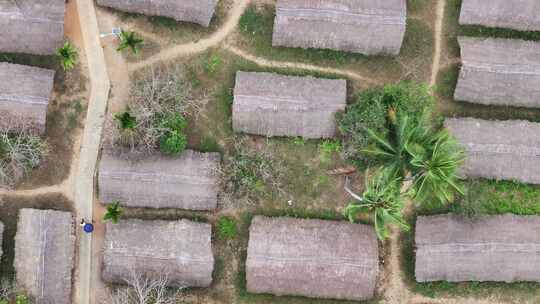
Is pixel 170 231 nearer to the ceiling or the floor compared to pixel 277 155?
nearer to the floor

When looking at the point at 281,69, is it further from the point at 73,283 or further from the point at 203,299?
the point at 73,283

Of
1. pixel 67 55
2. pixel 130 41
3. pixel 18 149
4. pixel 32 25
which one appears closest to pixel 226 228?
pixel 130 41

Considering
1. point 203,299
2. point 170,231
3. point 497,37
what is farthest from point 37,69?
point 497,37

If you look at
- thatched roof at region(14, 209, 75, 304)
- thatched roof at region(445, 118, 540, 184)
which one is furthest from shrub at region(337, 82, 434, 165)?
thatched roof at region(14, 209, 75, 304)

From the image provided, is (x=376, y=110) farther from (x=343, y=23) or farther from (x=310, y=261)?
(x=310, y=261)

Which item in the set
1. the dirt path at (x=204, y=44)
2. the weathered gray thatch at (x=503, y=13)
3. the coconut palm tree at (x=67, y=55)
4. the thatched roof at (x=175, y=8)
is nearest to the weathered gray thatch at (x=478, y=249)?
the weathered gray thatch at (x=503, y=13)

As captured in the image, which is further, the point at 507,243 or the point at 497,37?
the point at 497,37

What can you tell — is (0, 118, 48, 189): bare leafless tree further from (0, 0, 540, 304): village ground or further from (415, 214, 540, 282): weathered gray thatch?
(415, 214, 540, 282): weathered gray thatch
